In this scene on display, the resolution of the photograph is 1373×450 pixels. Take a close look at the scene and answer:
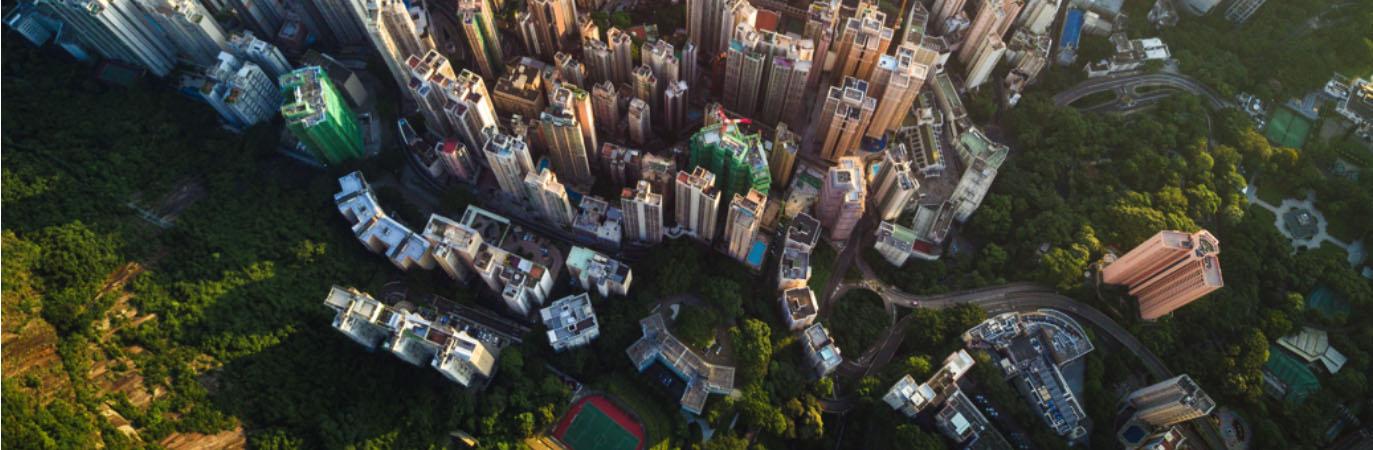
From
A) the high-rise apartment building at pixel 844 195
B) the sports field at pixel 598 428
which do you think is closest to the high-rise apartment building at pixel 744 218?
the high-rise apartment building at pixel 844 195

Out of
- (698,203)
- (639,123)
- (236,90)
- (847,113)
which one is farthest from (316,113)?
(847,113)

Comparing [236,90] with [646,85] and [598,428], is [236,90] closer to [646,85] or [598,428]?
[646,85]

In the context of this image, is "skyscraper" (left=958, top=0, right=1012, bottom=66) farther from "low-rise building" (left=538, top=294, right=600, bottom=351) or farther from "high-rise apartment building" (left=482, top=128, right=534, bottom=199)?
"low-rise building" (left=538, top=294, right=600, bottom=351)

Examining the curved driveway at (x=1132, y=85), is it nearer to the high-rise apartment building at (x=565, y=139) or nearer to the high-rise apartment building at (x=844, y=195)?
the high-rise apartment building at (x=844, y=195)

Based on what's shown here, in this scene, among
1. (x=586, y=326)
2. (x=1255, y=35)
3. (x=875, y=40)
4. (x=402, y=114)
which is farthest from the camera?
(x=1255, y=35)

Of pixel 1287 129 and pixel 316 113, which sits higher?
pixel 316 113

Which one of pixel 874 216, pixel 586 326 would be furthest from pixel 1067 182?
pixel 586 326

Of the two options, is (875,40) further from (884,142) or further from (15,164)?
(15,164)
